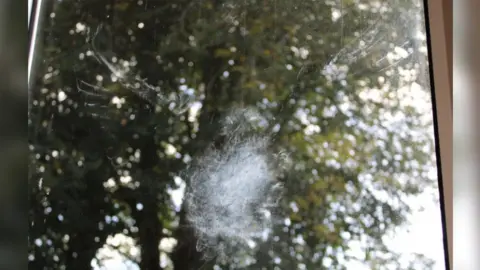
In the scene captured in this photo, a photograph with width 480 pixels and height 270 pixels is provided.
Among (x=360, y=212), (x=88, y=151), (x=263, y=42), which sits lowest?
(x=360, y=212)

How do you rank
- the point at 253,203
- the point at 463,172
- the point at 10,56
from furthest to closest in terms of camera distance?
1. the point at 253,203
2. the point at 463,172
3. the point at 10,56

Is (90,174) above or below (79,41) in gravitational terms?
below

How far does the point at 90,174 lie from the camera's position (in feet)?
3.14

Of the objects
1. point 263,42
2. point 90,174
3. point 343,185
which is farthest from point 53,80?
point 343,185

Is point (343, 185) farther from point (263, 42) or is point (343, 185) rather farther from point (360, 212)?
point (263, 42)

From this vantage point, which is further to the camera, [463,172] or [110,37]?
[110,37]

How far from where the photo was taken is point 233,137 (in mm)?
962

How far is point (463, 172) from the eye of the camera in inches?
28.9

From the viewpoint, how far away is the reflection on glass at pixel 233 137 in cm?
93

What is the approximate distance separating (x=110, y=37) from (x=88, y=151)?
234 millimetres

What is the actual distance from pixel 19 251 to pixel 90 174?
15.8 inches

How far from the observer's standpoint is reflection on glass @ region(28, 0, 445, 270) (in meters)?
0.93

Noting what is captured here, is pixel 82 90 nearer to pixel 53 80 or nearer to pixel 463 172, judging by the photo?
pixel 53 80

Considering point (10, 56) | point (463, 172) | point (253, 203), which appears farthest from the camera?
point (253, 203)
